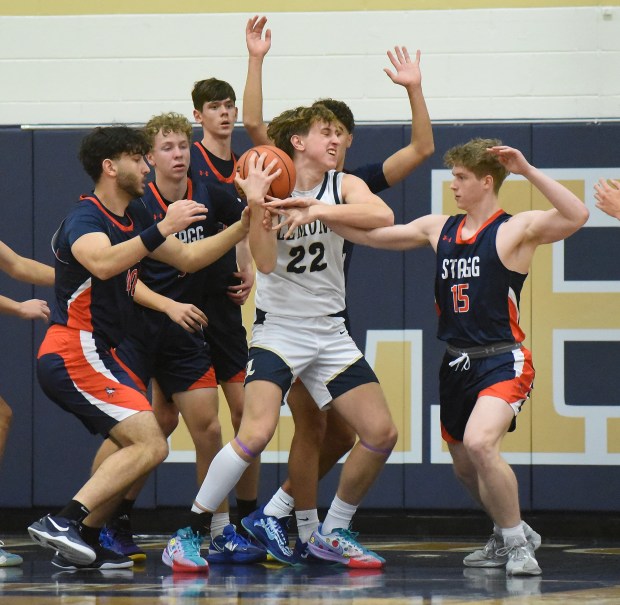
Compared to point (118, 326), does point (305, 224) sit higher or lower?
higher

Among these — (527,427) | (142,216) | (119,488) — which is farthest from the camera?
(527,427)

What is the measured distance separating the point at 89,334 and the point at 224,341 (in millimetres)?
985

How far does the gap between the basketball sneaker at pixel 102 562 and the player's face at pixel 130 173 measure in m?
1.65

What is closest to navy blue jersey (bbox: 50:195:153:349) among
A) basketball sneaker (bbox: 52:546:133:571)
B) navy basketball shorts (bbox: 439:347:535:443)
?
basketball sneaker (bbox: 52:546:133:571)

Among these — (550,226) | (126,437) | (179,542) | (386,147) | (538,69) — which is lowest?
(179,542)

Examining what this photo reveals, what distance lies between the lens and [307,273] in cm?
586

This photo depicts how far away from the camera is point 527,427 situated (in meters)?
7.82

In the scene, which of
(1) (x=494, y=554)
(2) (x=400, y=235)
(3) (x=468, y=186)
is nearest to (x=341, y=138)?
(2) (x=400, y=235)

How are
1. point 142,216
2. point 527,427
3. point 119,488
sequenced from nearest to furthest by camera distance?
point 119,488
point 142,216
point 527,427

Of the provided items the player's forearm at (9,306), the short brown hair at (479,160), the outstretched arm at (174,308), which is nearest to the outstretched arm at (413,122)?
the short brown hair at (479,160)

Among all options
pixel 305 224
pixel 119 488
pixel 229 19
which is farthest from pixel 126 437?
pixel 229 19

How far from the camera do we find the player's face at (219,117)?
21.9ft

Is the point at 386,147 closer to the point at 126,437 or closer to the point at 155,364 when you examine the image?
the point at 155,364

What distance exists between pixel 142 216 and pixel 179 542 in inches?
59.6
